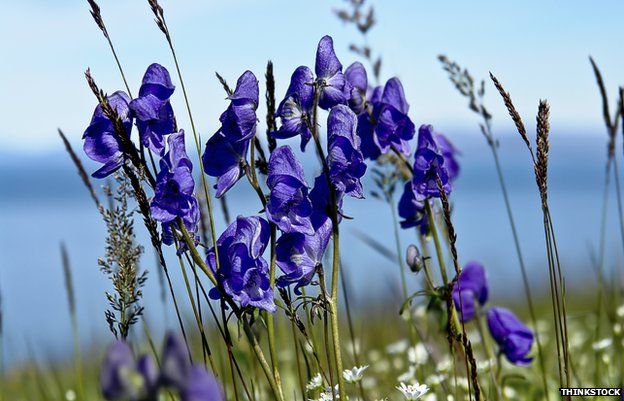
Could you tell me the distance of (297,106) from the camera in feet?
7.97

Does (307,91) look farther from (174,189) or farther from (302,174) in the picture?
(174,189)

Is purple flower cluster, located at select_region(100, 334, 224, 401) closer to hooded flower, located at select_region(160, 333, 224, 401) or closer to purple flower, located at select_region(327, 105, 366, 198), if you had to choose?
hooded flower, located at select_region(160, 333, 224, 401)

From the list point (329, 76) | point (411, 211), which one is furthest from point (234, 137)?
point (411, 211)

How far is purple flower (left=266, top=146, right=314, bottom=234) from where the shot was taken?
2262 millimetres

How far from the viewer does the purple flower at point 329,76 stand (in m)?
2.43

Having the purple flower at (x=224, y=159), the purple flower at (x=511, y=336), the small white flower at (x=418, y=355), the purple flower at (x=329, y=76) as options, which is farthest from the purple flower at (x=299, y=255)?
the purple flower at (x=511, y=336)

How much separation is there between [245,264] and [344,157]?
404mm

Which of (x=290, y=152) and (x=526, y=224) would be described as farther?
(x=526, y=224)

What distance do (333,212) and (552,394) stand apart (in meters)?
2.26

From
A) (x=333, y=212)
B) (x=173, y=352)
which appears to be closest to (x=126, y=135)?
(x=333, y=212)

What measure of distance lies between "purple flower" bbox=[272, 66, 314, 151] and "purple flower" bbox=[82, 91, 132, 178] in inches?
16.7

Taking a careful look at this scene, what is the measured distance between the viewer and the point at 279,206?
226 centimetres

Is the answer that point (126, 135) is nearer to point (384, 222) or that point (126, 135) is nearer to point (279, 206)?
point (279, 206)

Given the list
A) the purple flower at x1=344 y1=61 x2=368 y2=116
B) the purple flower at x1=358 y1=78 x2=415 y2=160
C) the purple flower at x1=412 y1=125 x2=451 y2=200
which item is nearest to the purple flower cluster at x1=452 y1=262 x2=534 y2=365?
the purple flower at x1=412 y1=125 x2=451 y2=200
